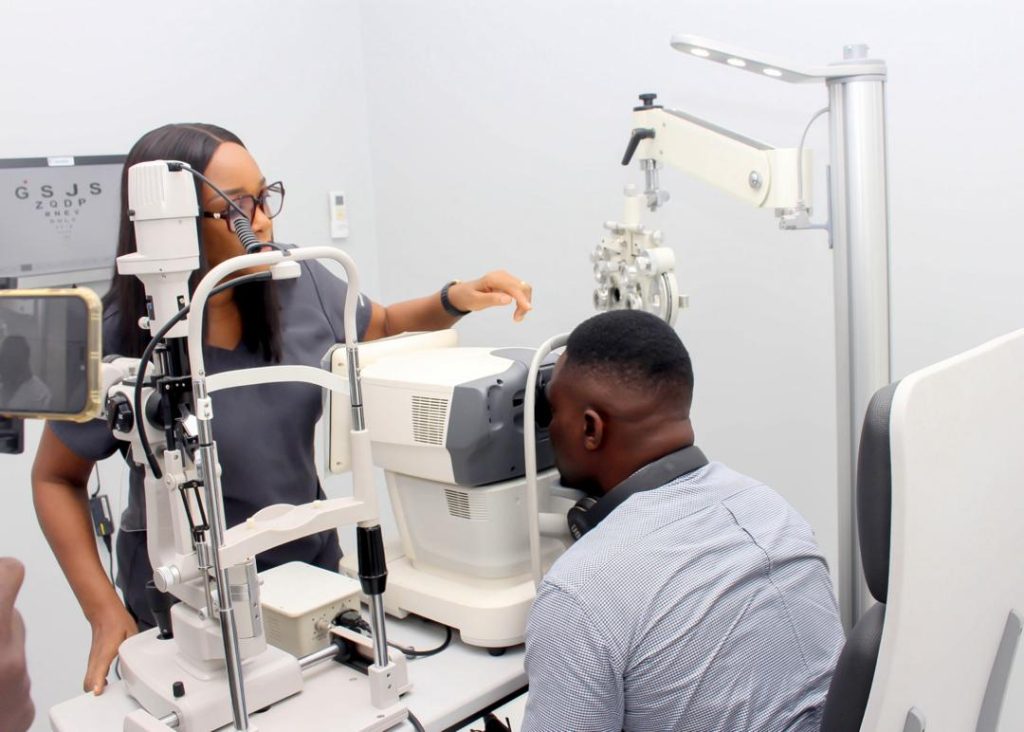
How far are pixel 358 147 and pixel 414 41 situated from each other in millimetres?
424

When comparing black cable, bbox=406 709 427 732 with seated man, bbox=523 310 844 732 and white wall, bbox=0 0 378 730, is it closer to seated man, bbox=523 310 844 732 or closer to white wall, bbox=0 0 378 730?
seated man, bbox=523 310 844 732

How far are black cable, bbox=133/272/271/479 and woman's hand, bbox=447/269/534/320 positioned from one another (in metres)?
0.54

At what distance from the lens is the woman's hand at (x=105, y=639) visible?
1276mm

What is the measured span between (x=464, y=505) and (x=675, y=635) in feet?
1.61

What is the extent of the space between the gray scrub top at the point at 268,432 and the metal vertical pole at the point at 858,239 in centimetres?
88

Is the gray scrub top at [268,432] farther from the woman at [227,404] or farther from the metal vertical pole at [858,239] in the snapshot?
the metal vertical pole at [858,239]

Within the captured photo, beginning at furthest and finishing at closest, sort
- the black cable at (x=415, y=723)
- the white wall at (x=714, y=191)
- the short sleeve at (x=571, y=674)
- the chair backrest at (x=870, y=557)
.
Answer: the white wall at (x=714, y=191), the black cable at (x=415, y=723), the short sleeve at (x=571, y=674), the chair backrest at (x=870, y=557)

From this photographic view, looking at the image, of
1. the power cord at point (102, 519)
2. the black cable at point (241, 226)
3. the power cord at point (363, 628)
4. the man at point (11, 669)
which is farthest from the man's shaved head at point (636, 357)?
the power cord at point (102, 519)

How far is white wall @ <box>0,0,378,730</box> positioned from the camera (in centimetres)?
239

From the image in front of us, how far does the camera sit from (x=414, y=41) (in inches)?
115

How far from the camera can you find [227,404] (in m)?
1.45

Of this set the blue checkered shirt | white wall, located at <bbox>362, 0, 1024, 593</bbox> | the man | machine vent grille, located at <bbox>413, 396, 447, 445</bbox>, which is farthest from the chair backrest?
white wall, located at <bbox>362, 0, 1024, 593</bbox>

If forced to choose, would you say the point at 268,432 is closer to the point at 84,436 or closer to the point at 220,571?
the point at 84,436

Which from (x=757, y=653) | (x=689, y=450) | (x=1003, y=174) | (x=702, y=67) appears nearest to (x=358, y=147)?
(x=702, y=67)
